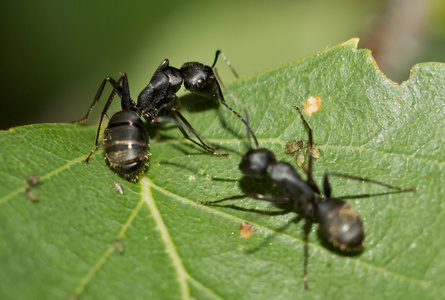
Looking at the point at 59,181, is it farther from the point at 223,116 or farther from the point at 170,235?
the point at 223,116

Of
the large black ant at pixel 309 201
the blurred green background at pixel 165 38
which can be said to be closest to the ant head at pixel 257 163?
the large black ant at pixel 309 201

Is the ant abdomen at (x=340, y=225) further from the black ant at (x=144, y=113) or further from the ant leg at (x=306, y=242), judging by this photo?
the black ant at (x=144, y=113)

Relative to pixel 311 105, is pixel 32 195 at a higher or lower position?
lower

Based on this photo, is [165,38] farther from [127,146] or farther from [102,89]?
[127,146]

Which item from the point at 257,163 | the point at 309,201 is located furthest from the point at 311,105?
the point at 309,201

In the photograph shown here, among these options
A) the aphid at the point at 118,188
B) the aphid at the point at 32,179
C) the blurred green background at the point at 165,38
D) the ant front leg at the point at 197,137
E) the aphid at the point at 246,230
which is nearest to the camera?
the aphid at the point at 32,179

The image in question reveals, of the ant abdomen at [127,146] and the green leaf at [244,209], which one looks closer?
the green leaf at [244,209]
